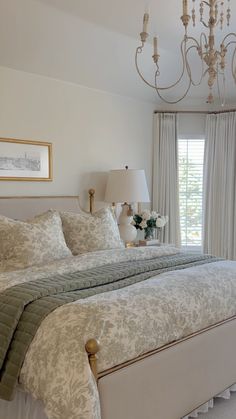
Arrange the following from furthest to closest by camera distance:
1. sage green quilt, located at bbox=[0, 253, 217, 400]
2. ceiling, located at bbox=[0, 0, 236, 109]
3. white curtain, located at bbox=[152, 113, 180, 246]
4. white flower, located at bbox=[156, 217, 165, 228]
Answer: white curtain, located at bbox=[152, 113, 180, 246] < white flower, located at bbox=[156, 217, 165, 228] < ceiling, located at bbox=[0, 0, 236, 109] < sage green quilt, located at bbox=[0, 253, 217, 400]

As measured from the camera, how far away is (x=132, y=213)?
4.78 metres

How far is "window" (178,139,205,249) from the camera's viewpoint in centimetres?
548

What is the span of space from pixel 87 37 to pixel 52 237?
1937 millimetres

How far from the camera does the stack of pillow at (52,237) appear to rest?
2.99m

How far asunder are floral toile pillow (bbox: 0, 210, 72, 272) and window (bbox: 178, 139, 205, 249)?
2.57 m

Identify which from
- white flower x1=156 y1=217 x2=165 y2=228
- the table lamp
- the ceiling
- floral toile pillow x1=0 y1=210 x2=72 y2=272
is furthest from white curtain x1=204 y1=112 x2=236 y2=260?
floral toile pillow x1=0 y1=210 x2=72 y2=272

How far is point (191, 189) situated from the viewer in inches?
216

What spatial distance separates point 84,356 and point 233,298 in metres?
1.24

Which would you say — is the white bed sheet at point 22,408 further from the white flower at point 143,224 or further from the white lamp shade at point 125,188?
the white flower at point 143,224

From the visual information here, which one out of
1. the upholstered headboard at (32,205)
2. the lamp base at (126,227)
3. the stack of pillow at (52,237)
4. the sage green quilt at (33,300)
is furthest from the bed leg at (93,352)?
the lamp base at (126,227)

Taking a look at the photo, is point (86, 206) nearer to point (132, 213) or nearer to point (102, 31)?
point (132, 213)

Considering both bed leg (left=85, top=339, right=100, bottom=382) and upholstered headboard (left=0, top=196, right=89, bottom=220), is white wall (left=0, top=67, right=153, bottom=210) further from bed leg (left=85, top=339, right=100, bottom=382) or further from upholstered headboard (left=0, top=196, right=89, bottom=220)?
bed leg (left=85, top=339, right=100, bottom=382)

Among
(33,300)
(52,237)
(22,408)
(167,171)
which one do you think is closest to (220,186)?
(167,171)

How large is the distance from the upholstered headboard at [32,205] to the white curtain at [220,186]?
6.14ft
